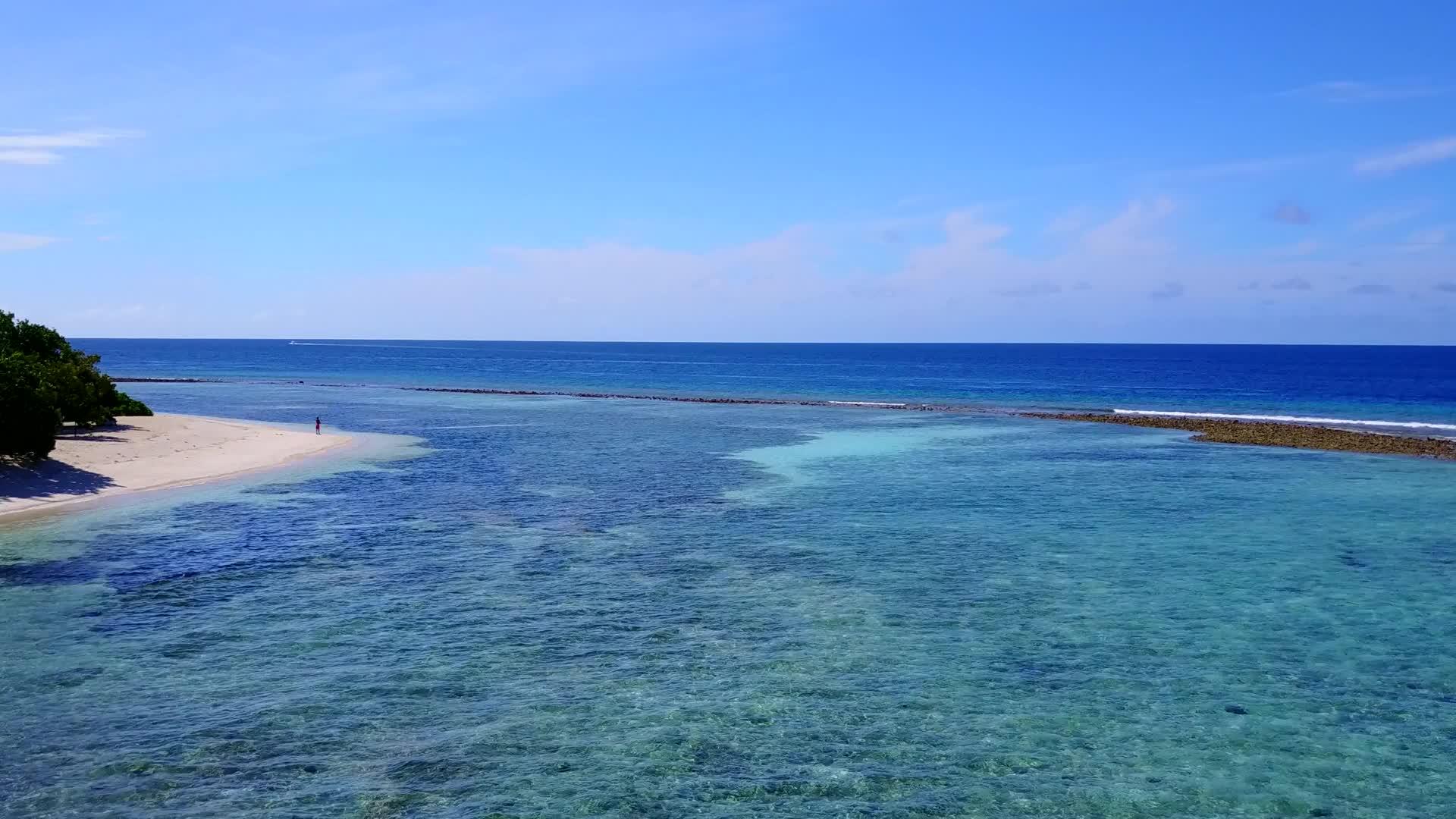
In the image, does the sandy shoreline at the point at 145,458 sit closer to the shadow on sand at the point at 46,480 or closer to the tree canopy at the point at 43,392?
the shadow on sand at the point at 46,480

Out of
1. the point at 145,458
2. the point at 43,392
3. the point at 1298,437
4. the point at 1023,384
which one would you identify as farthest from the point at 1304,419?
the point at 43,392

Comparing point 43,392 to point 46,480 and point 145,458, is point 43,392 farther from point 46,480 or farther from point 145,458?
point 145,458

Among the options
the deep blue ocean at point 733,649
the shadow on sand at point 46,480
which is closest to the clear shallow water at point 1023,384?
the deep blue ocean at point 733,649

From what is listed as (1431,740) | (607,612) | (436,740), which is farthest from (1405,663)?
(436,740)

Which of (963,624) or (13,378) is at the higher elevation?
(13,378)

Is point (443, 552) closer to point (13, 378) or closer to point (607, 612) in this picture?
point (607, 612)
